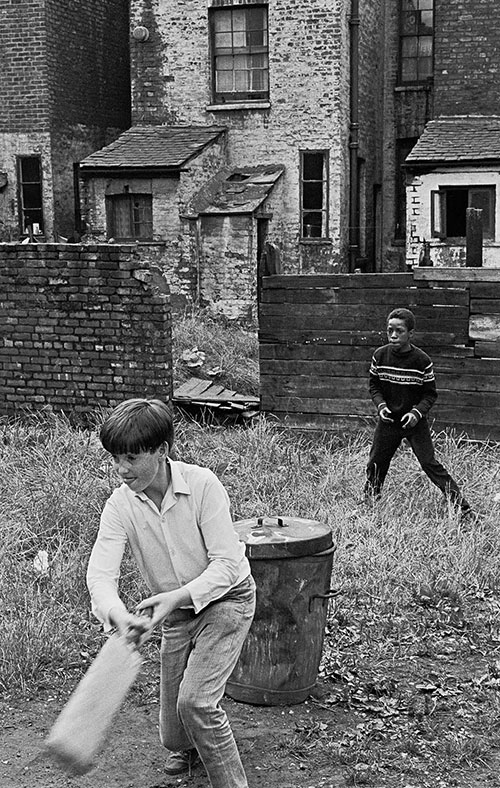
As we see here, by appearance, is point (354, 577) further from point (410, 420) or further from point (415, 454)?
point (415, 454)

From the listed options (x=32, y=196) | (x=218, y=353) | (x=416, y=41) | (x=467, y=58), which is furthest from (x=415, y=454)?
(x=416, y=41)

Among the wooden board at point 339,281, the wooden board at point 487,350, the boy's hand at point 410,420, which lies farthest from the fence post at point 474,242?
the boy's hand at point 410,420

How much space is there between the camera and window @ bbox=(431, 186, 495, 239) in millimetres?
16328

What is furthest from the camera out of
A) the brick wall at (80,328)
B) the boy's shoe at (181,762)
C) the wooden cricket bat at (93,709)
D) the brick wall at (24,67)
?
the brick wall at (24,67)

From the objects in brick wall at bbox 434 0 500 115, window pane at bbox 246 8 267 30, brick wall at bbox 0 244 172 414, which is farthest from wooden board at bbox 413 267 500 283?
window pane at bbox 246 8 267 30

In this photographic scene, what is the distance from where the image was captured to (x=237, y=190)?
17.5 m

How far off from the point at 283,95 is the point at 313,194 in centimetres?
189

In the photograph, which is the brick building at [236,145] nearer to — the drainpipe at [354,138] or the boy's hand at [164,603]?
the drainpipe at [354,138]

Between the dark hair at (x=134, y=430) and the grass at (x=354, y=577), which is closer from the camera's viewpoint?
the dark hair at (x=134, y=430)

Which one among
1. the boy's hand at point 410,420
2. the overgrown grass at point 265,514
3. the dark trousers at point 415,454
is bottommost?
the overgrown grass at point 265,514

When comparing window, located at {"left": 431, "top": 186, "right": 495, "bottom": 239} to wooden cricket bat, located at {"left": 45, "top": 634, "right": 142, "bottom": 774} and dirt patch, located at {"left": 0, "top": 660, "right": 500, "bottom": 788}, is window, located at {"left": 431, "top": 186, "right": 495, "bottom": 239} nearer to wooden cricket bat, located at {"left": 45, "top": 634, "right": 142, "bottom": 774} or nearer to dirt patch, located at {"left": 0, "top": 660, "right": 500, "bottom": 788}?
dirt patch, located at {"left": 0, "top": 660, "right": 500, "bottom": 788}

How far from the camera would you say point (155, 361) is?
9.71 meters

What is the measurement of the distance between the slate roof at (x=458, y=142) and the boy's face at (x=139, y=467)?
13.7m

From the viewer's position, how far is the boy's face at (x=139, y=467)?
3.41 metres
